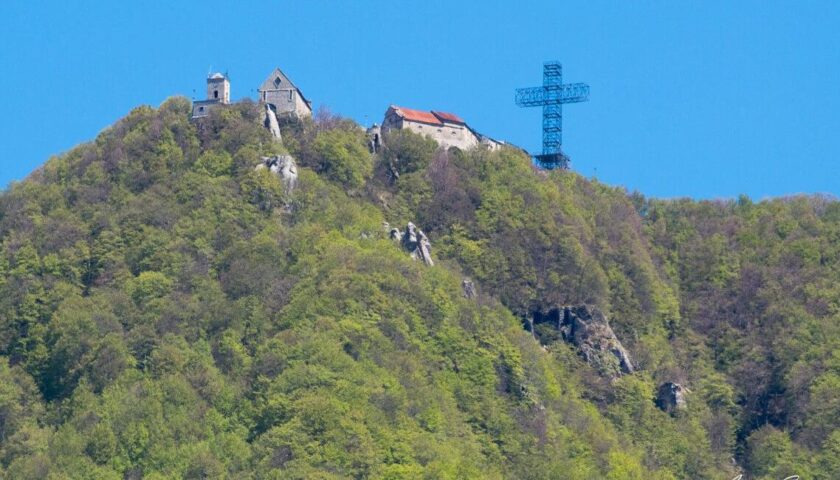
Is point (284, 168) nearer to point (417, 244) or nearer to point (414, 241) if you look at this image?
point (414, 241)

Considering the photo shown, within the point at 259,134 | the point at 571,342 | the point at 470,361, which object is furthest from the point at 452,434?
the point at 259,134

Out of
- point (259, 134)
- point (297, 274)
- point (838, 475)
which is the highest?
point (259, 134)

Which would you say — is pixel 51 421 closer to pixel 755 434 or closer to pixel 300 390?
pixel 300 390

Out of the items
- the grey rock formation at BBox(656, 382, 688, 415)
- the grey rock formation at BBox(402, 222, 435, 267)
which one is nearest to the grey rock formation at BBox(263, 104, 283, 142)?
the grey rock formation at BBox(402, 222, 435, 267)

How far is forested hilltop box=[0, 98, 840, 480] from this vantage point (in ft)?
413

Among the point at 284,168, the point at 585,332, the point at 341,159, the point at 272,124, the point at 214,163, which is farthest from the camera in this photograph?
the point at 272,124

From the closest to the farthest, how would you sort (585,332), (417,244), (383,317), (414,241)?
(383,317) → (417,244) → (414,241) → (585,332)

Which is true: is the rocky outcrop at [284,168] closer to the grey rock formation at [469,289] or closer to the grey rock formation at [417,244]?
the grey rock formation at [417,244]

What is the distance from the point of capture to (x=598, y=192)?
156875 millimetres

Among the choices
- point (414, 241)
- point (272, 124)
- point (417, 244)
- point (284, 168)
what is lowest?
point (417, 244)

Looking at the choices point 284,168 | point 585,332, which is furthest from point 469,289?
point 284,168

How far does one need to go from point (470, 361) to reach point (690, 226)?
89.2ft

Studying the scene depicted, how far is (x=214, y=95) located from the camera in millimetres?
150500

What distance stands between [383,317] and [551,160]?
95.9 feet
